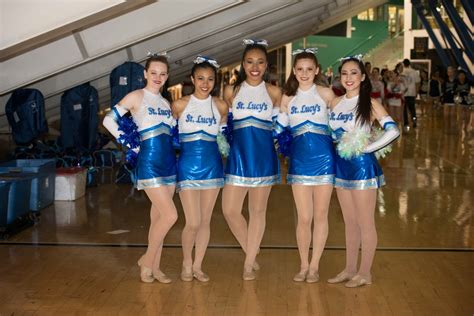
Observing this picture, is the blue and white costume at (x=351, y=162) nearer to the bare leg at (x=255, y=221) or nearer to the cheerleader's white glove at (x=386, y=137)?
the cheerleader's white glove at (x=386, y=137)

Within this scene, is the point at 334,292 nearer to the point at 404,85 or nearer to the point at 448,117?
the point at 404,85

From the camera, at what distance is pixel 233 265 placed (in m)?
5.48

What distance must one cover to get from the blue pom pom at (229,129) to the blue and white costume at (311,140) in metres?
0.40

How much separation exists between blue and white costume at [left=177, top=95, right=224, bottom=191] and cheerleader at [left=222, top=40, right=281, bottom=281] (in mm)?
137

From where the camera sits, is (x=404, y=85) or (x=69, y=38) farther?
(x=404, y=85)

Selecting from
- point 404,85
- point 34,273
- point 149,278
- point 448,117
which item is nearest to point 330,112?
point 149,278

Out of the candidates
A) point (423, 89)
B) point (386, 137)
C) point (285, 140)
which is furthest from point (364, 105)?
point (423, 89)

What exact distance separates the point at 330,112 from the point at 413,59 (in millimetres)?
31522

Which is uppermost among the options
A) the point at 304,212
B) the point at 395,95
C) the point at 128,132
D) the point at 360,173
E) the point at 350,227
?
the point at 395,95

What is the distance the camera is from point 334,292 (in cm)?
481

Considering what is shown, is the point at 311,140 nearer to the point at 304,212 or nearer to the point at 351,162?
the point at 351,162

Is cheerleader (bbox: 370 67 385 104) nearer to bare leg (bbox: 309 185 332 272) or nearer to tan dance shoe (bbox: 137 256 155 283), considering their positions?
bare leg (bbox: 309 185 332 272)

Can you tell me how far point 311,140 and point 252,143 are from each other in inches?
15.1

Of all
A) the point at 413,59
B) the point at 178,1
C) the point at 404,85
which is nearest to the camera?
the point at 178,1
